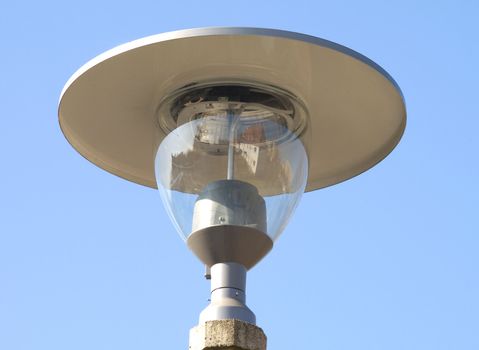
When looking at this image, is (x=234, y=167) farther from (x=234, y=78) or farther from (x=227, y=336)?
(x=227, y=336)

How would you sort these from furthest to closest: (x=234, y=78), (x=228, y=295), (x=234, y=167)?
1. (x=234, y=167)
2. (x=234, y=78)
3. (x=228, y=295)

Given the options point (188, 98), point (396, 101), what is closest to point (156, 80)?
point (188, 98)

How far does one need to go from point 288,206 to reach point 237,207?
324mm

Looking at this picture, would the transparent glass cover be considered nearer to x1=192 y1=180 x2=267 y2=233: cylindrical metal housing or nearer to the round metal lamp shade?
x1=192 y1=180 x2=267 y2=233: cylindrical metal housing

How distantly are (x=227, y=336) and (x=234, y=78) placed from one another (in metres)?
1.41

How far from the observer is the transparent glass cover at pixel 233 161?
7676 mm

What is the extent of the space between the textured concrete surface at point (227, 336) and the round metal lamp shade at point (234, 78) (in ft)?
4.19

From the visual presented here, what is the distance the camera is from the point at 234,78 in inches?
299

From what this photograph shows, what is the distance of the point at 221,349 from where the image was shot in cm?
723

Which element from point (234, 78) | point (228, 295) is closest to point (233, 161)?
point (234, 78)

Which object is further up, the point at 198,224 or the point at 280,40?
the point at 280,40

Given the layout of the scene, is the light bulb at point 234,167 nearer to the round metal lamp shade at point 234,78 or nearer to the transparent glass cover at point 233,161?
the transparent glass cover at point 233,161

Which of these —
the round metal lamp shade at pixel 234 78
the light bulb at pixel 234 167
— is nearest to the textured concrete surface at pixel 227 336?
the light bulb at pixel 234 167

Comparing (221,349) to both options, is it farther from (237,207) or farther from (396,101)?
(396,101)
